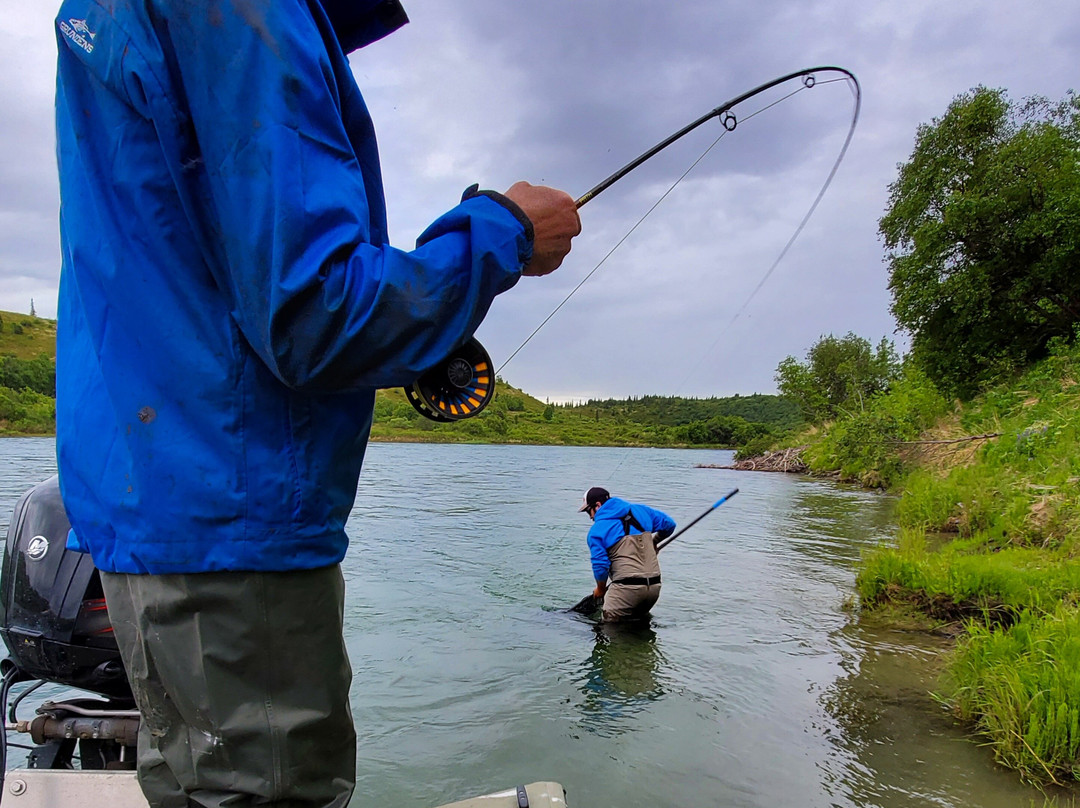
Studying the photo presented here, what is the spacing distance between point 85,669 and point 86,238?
5.16 feet

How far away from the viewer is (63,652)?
208cm

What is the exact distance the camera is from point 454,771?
4.50m

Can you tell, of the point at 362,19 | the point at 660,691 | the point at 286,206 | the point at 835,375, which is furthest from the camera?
the point at 835,375

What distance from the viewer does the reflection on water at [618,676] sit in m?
5.20

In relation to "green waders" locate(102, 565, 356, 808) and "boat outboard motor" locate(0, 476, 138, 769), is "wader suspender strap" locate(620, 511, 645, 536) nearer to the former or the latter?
"boat outboard motor" locate(0, 476, 138, 769)

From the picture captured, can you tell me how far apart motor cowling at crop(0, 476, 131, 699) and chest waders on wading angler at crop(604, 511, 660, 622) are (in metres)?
5.51

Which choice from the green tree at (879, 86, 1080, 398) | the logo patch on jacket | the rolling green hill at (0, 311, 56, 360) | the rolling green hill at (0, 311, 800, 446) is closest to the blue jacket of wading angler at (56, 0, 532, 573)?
the logo patch on jacket

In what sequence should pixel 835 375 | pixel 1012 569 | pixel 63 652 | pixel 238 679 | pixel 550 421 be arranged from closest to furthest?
pixel 238 679 → pixel 63 652 → pixel 1012 569 → pixel 835 375 → pixel 550 421

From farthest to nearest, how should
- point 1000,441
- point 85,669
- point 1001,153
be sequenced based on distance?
point 1001,153 → point 1000,441 → point 85,669

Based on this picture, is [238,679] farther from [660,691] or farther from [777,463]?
[777,463]

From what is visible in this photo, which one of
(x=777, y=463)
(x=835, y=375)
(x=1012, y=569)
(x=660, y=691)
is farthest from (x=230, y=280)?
(x=835, y=375)

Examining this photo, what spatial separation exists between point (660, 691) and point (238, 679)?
5.09 meters

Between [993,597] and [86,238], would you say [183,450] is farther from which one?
[993,597]

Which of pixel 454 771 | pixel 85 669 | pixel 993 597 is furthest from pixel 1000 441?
pixel 85 669
